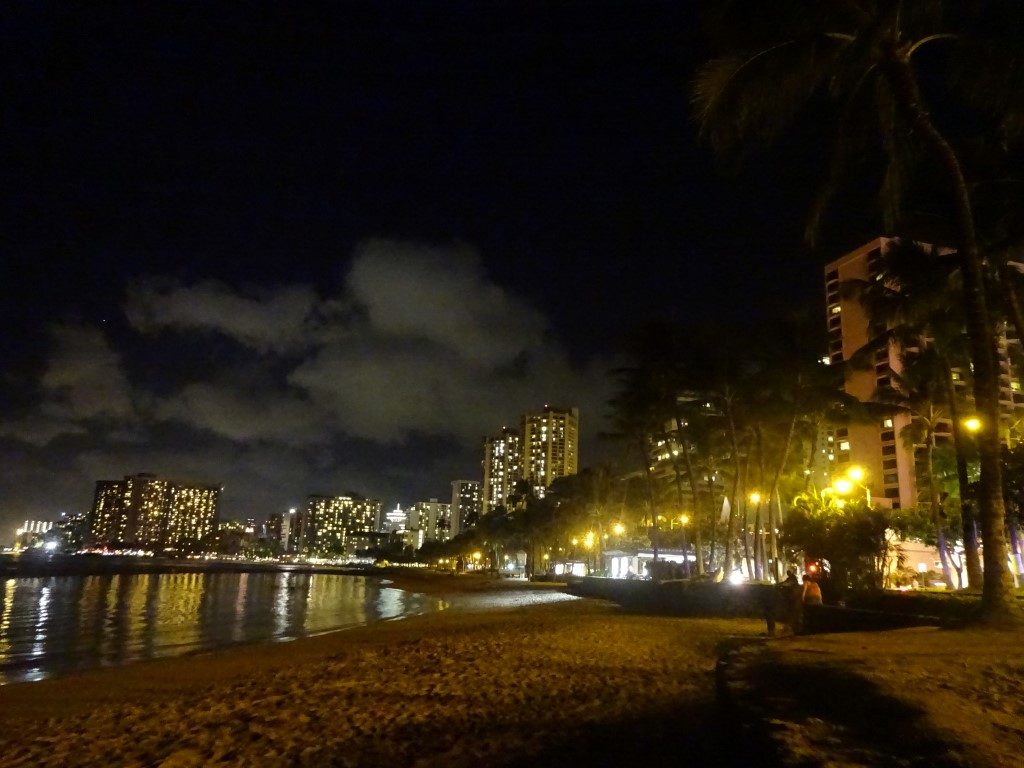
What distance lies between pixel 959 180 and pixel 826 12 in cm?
386

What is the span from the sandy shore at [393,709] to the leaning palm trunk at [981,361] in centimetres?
487

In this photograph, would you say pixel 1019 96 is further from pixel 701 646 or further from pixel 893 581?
pixel 893 581

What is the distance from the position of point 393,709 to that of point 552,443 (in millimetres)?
183662

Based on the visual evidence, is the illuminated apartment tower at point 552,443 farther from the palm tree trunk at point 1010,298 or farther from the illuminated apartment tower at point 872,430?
the palm tree trunk at point 1010,298

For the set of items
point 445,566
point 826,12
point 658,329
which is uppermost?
point 658,329

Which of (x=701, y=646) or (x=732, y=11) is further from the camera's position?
(x=701, y=646)

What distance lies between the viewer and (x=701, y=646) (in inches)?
625

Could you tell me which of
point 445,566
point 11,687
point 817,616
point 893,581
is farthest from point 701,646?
point 445,566

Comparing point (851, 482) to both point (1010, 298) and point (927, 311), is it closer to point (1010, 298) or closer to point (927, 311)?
point (927, 311)

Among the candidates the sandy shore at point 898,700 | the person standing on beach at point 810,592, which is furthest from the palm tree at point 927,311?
the sandy shore at point 898,700

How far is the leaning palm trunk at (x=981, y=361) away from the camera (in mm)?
11850

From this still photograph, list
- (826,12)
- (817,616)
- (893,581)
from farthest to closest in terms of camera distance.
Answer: (893,581)
(817,616)
(826,12)

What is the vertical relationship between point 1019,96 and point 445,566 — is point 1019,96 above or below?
above

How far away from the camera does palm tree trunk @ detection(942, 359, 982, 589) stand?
2173 cm
